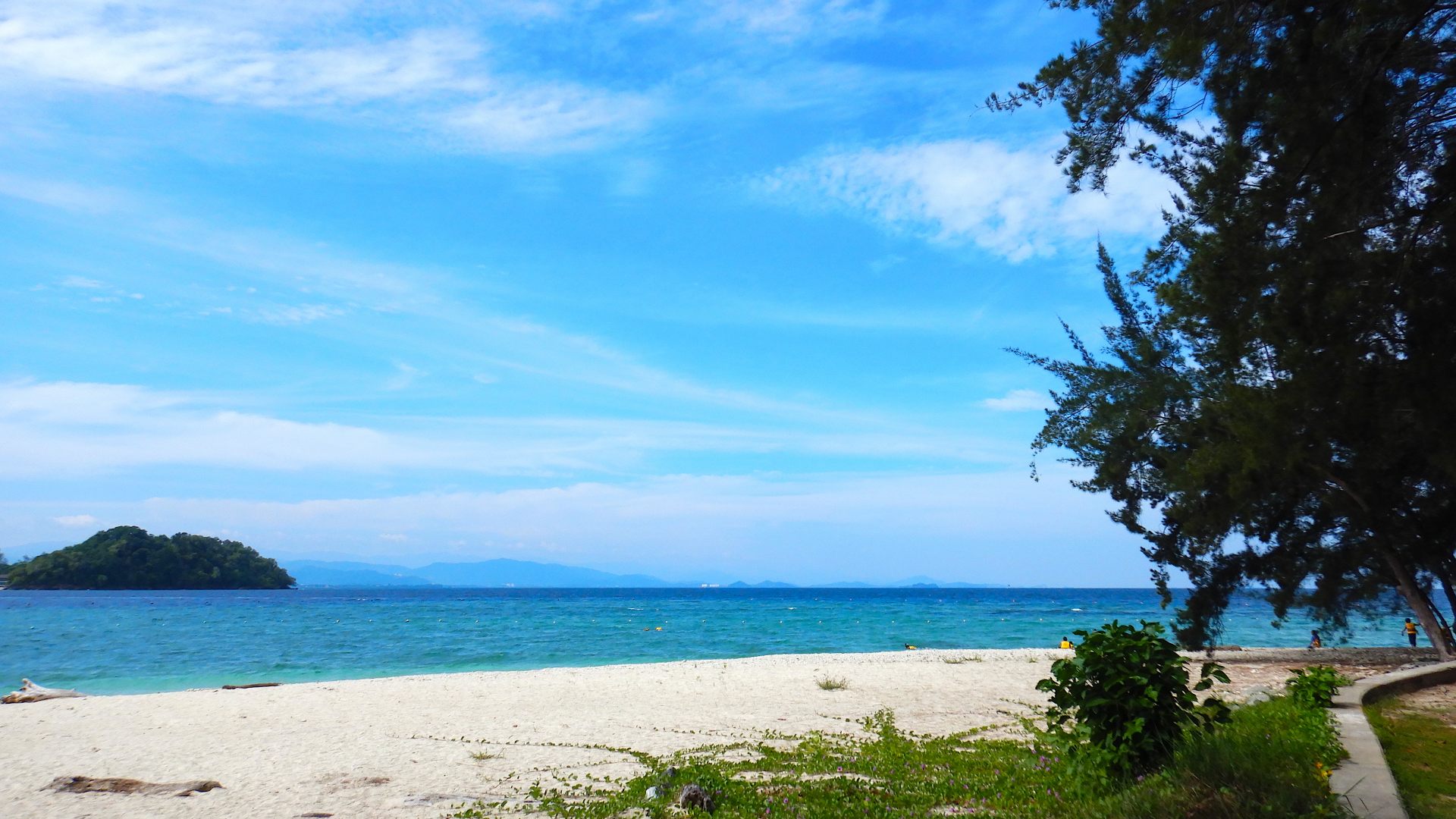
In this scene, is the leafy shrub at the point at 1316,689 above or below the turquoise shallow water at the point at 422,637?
above

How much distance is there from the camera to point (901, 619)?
219 ft

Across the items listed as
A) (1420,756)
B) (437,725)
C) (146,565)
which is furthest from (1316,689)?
(146,565)

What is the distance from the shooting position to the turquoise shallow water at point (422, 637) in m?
29.7

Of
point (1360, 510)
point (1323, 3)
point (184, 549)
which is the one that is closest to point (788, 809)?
point (1323, 3)

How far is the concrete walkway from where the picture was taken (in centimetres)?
552

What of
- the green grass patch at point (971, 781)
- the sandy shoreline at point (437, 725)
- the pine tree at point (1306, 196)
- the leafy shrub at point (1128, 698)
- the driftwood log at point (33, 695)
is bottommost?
the driftwood log at point (33, 695)

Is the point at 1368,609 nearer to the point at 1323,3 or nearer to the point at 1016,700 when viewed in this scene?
the point at 1016,700

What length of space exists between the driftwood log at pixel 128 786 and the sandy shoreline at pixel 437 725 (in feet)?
0.62

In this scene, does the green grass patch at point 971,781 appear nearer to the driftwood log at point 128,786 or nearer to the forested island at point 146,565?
the driftwood log at point 128,786

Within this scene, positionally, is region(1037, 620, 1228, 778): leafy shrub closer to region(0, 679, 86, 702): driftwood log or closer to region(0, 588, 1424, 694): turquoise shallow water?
region(0, 588, 1424, 694): turquoise shallow water

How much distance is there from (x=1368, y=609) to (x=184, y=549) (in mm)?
158677

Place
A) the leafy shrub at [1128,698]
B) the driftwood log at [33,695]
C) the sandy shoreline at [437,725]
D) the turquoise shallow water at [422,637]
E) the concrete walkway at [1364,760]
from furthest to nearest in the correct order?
the turquoise shallow water at [422,637], the driftwood log at [33,695], the sandy shoreline at [437,725], the leafy shrub at [1128,698], the concrete walkway at [1364,760]

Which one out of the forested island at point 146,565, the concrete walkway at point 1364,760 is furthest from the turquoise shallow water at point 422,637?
the forested island at point 146,565

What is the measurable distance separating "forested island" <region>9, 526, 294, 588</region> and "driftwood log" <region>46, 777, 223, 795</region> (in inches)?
5944
